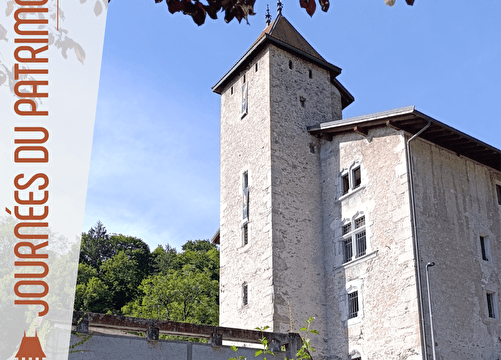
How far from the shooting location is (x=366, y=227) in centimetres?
1925

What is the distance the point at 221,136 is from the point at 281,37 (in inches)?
180

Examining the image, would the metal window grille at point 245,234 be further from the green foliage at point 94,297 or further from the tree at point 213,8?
the green foliage at point 94,297

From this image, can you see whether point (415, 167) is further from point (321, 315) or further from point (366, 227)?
point (321, 315)

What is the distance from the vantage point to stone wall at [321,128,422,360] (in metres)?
17.3

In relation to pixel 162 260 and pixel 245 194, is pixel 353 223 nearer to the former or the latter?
pixel 245 194

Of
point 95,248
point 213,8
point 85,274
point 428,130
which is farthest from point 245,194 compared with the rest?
point 95,248

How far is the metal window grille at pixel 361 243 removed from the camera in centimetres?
1927

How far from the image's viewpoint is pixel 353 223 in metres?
19.8

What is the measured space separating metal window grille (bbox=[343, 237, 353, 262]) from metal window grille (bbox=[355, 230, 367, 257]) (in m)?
0.41

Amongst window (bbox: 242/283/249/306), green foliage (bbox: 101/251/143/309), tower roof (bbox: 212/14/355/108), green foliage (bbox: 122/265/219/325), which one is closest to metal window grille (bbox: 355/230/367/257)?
window (bbox: 242/283/249/306)

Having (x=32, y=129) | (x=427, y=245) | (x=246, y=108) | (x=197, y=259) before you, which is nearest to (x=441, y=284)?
(x=427, y=245)

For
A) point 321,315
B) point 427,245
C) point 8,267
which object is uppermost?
point 8,267

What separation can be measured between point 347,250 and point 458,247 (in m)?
3.45

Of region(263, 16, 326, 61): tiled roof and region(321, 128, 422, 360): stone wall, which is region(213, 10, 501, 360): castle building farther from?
region(263, 16, 326, 61): tiled roof
